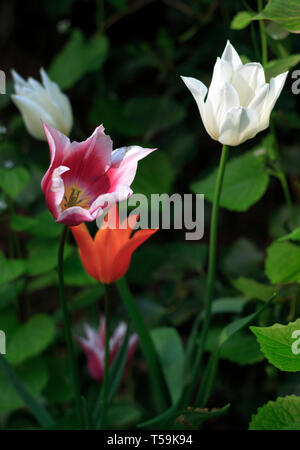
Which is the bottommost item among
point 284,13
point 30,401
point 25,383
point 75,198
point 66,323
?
point 25,383

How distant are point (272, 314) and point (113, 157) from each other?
347 mm

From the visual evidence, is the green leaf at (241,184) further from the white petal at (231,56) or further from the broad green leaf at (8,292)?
the broad green leaf at (8,292)

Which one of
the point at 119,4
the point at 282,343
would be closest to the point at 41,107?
the point at 282,343

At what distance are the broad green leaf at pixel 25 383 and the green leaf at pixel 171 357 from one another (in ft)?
0.57

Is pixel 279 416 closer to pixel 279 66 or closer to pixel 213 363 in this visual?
pixel 213 363

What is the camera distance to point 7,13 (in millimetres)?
1208

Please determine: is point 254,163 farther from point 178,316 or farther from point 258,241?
point 258,241

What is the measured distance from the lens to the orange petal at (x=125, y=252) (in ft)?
1.61

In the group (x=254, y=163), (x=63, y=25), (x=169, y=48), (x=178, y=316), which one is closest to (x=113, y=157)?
(x=254, y=163)

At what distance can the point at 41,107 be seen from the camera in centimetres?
61

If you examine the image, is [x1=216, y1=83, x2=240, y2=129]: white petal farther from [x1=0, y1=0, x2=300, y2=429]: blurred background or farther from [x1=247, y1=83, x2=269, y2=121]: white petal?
[x1=0, y1=0, x2=300, y2=429]: blurred background

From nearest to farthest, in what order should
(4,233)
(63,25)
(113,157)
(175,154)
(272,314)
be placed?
1. (113,157)
2. (272,314)
3. (175,154)
4. (63,25)
5. (4,233)

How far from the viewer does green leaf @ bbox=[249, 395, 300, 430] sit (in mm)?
445

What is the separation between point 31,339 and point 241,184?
1.11 feet
